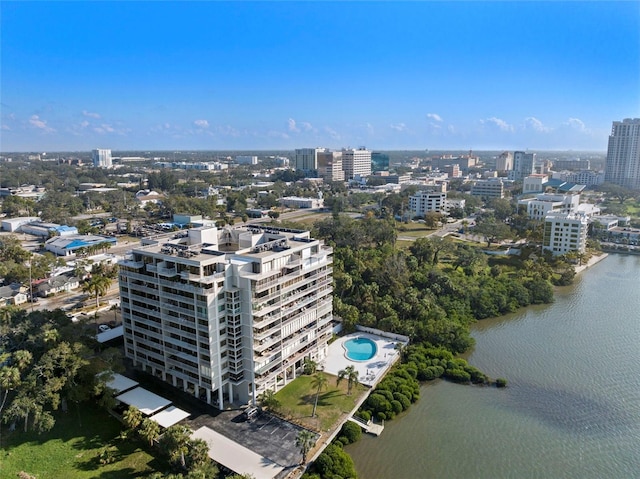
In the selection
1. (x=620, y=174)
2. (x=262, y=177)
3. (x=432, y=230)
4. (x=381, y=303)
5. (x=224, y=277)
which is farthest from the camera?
(x=262, y=177)

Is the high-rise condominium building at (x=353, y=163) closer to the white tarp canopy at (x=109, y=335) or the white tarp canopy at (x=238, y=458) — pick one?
the white tarp canopy at (x=109, y=335)

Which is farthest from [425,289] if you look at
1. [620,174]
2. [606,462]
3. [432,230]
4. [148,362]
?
[620,174]

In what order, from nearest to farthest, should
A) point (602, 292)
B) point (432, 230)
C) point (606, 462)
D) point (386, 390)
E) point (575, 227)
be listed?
point (606, 462) < point (386, 390) < point (602, 292) < point (575, 227) < point (432, 230)

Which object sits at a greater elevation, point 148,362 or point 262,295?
point 262,295

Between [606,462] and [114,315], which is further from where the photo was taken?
[114,315]

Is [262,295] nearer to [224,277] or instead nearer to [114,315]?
[224,277]

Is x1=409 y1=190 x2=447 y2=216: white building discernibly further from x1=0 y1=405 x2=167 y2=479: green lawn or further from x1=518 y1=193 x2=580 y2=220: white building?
x1=0 y1=405 x2=167 y2=479: green lawn
